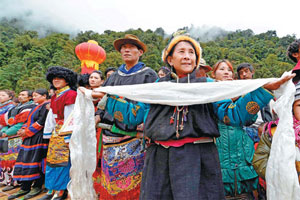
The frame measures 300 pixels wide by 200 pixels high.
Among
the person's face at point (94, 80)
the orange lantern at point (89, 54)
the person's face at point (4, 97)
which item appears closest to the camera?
the person's face at point (94, 80)

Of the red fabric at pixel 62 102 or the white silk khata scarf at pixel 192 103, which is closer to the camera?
the white silk khata scarf at pixel 192 103

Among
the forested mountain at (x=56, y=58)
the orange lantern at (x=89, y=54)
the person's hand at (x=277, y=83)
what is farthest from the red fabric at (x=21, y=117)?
the forested mountain at (x=56, y=58)

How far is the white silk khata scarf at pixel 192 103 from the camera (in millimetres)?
1325

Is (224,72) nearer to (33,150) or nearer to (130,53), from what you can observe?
(130,53)

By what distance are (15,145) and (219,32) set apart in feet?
376

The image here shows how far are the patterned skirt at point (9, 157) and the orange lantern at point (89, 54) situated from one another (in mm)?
12887

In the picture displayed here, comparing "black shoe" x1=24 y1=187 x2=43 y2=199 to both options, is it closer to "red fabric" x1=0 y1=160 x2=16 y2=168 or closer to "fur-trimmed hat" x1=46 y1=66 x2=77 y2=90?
"red fabric" x1=0 y1=160 x2=16 y2=168

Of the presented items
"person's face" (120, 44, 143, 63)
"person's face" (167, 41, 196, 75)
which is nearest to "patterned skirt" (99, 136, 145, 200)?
"person's face" (120, 44, 143, 63)

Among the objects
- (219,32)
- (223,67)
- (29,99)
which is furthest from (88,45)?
(219,32)

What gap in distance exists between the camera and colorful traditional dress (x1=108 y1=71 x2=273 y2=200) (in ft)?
4.70

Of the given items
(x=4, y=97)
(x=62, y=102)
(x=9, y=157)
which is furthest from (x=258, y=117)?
(x=4, y=97)

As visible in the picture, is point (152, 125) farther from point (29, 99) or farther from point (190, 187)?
point (29, 99)

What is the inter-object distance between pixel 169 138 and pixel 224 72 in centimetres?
178

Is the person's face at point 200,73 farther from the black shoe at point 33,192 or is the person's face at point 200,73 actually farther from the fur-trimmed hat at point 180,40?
the black shoe at point 33,192
